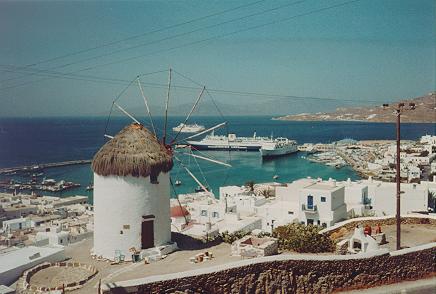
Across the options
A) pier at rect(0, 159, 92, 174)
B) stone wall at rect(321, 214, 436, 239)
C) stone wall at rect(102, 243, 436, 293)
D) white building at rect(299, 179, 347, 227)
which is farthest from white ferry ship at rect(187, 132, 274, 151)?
stone wall at rect(102, 243, 436, 293)

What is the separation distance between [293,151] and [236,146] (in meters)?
12.2

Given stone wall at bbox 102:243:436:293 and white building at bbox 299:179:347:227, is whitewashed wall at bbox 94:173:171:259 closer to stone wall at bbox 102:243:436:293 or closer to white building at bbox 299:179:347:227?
stone wall at bbox 102:243:436:293

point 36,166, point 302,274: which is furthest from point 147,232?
point 36,166

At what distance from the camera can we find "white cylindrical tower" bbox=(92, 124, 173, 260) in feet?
41.5

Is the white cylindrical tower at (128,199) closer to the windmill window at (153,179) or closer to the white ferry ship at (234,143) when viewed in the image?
the windmill window at (153,179)

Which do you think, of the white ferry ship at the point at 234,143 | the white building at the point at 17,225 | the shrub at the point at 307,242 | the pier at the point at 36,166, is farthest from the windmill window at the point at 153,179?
the white ferry ship at the point at 234,143

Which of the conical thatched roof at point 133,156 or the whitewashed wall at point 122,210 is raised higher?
the conical thatched roof at point 133,156

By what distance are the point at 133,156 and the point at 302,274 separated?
6163mm

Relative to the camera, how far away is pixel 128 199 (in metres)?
12.6

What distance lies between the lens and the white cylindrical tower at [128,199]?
41.5 feet

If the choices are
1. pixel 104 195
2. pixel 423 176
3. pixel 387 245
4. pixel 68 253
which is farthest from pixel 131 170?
pixel 423 176

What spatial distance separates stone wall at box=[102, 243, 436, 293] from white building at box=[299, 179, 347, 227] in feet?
37.1

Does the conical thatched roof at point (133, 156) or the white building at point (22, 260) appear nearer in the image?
the white building at point (22, 260)

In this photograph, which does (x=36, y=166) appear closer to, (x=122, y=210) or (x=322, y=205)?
(x=322, y=205)
